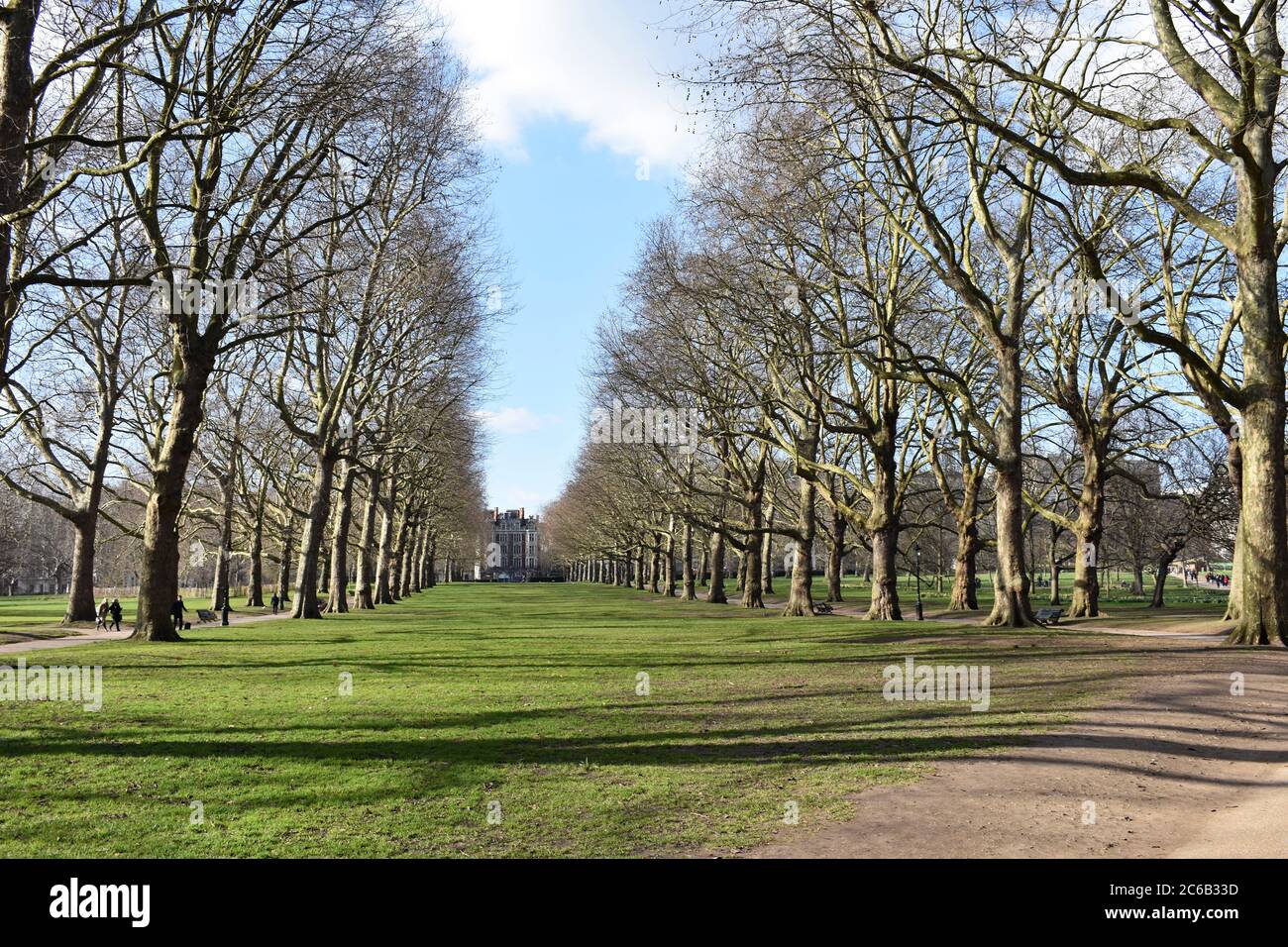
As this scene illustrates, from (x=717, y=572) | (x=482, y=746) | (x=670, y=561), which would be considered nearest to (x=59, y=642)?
(x=482, y=746)

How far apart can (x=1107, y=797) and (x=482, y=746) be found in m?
6.14

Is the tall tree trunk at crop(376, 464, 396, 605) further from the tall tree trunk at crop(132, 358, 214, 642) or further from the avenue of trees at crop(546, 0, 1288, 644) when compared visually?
the tall tree trunk at crop(132, 358, 214, 642)

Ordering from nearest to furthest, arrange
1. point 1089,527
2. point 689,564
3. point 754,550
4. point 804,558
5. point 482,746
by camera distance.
A: 1. point 482,746
2. point 1089,527
3. point 804,558
4. point 754,550
5. point 689,564

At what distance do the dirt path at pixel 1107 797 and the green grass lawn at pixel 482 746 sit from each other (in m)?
0.48

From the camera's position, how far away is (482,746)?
10.1 m

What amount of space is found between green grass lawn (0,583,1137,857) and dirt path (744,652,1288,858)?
0.48m

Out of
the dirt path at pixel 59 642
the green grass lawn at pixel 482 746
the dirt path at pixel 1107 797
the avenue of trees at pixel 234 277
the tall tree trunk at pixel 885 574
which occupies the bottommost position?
the dirt path at pixel 59 642

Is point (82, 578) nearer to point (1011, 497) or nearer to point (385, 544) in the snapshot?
point (385, 544)

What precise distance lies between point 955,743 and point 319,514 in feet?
97.3

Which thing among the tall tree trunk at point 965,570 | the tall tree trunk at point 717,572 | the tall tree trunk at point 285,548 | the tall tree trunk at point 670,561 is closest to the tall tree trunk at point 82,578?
the tall tree trunk at point 285,548

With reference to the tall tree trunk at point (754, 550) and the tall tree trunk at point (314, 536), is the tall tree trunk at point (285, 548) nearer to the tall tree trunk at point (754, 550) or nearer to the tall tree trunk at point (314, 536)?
the tall tree trunk at point (314, 536)

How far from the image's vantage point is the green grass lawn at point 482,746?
697 centimetres

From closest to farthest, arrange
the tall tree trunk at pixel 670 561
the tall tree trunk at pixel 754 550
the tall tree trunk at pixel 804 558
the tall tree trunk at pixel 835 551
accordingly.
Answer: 1. the tall tree trunk at pixel 804 558
2. the tall tree trunk at pixel 754 550
3. the tall tree trunk at pixel 835 551
4. the tall tree trunk at pixel 670 561

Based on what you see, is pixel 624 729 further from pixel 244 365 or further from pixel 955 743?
pixel 244 365
